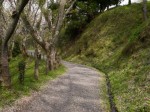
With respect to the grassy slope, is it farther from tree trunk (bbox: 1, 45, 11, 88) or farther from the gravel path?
tree trunk (bbox: 1, 45, 11, 88)

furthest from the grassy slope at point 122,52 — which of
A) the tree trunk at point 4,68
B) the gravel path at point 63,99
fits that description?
the tree trunk at point 4,68

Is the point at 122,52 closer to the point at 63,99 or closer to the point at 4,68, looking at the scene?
the point at 63,99

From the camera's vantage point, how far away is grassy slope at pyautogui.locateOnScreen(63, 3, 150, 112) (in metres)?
21.5

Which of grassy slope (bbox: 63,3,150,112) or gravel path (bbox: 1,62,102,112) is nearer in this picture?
gravel path (bbox: 1,62,102,112)

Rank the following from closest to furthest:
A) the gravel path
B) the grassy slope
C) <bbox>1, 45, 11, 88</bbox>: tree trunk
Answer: the gravel path, the grassy slope, <bbox>1, 45, 11, 88</bbox>: tree trunk

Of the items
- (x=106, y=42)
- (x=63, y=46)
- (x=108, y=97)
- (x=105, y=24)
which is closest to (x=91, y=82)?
(x=108, y=97)

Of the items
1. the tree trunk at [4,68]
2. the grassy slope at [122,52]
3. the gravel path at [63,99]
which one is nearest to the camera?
the gravel path at [63,99]

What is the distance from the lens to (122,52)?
41.6 meters

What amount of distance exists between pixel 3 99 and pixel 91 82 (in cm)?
1195

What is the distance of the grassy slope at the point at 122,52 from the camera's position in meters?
21.5

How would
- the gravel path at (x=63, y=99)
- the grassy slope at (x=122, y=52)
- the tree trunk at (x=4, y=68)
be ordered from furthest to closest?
the tree trunk at (x=4, y=68) < the grassy slope at (x=122, y=52) < the gravel path at (x=63, y=99)

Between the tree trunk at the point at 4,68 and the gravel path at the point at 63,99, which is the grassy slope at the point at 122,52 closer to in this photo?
the gravel path at the point at 63,99

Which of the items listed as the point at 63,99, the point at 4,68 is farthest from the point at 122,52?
the point at 4,68

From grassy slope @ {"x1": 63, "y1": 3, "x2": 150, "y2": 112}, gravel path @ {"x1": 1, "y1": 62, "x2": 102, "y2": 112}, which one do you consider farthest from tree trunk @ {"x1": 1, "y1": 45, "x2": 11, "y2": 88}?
grassy slope @ {"x1": 63, "y1": 3, "x2": 150, "y2": 112}
